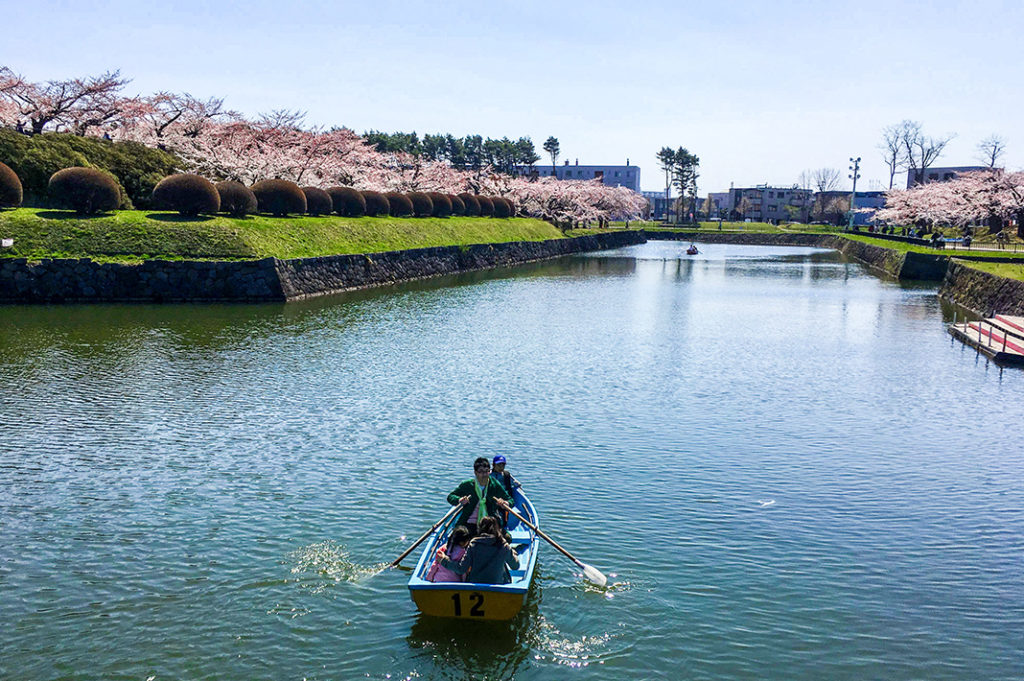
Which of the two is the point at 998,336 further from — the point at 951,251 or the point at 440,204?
the point at 440,204

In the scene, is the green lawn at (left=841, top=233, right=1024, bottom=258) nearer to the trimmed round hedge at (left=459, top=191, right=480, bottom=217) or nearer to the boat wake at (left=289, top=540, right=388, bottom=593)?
the trimmed round hedge at (left=459, top=191, right=480, bottom=217)

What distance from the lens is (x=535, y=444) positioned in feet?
65.1

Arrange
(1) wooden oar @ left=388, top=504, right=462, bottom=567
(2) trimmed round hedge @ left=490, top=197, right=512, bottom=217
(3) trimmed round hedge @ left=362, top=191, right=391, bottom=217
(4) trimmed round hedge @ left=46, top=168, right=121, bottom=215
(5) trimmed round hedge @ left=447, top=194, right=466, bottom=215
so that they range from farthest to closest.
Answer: (2) trimmed round hedge @ left=490, top=197, right=512, bottom=217, (5) trimmed round hedge @ left=447, top=194, right=466, bottom=215, (3) trimmed round hedge @ left=362, top=191, right=391, bottom=217, (4) trimmed round hedge @ left=46, top=168, right=121, bottom=215, (1) wooden oar @ left=388, top=504, right=462, bottom=567

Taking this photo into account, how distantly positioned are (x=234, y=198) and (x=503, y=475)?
135 ft

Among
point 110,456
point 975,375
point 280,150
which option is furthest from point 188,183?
point 975,375

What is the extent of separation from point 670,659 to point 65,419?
16807mm

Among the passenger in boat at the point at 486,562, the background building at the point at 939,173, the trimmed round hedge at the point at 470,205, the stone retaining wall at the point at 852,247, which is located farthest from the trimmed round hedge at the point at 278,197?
the background building at the point at 939,173

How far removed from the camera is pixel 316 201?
193 ft

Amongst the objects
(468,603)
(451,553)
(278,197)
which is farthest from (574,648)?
(278,197)

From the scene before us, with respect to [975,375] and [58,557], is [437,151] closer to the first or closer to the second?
[975,375]

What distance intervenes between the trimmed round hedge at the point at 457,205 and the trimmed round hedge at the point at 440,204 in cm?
249

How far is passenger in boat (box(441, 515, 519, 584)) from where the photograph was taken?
11.0 metres

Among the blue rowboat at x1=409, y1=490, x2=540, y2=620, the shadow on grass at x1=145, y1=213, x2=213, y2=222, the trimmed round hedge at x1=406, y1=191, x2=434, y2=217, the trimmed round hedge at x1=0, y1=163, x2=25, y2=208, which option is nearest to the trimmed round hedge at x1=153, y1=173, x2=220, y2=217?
the shadow on grass at x1=145, y1=213, x2=213, y2=222

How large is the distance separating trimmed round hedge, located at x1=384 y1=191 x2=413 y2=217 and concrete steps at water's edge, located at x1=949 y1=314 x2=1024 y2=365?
45152 millimetres
